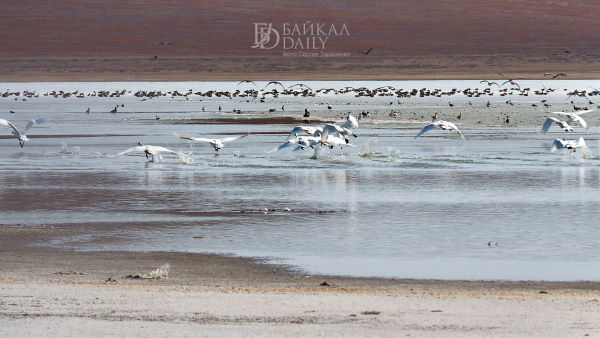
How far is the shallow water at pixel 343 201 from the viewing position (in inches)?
553

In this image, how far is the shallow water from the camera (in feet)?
46.1

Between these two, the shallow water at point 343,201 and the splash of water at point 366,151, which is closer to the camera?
the shallow water at point 343,201

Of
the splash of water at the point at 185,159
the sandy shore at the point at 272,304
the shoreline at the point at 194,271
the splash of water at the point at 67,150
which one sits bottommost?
the shoreline at the point at 194,271

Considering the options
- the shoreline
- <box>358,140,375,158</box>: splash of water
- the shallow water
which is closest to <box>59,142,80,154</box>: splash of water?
the shallow water

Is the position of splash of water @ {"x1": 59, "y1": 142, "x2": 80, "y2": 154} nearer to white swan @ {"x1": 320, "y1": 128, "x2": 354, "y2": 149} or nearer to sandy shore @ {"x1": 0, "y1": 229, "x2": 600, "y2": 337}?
white swan @ {"x1": 320, "y1": 128, "x2": 354, "y2": 149}

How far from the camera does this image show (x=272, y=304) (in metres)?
10.3

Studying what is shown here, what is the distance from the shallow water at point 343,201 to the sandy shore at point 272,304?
95 cm

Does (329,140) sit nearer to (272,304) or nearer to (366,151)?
(366,151)

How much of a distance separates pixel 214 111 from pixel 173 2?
83.3 metres

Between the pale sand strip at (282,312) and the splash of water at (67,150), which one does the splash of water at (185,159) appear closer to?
the splash of water at (67,150)

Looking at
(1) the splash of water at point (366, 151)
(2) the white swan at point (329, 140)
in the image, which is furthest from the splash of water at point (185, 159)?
(1) the splash of water at point (366, 151)

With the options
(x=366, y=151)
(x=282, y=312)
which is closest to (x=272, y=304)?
(x=282, y=312)

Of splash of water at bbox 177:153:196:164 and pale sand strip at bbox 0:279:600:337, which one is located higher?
splash of water at bbox 177:153:196:164

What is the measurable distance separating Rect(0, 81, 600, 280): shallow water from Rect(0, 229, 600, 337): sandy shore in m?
0.95
